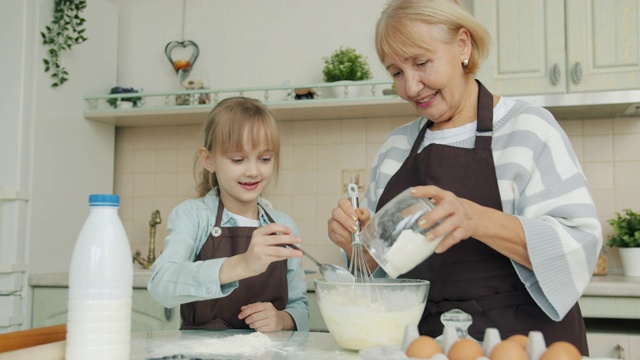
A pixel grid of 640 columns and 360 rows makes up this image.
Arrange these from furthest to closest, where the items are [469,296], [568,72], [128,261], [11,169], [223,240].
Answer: [11,169], [568,72], [223,240], [469,296], [128,261]

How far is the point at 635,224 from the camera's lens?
7.13 feet

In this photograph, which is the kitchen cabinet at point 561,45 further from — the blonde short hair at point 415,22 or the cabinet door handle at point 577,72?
the blonde short hair at point 415,22

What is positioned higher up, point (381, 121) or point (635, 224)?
point (381, 121)

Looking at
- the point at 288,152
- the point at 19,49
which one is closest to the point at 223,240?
the point at 288,152

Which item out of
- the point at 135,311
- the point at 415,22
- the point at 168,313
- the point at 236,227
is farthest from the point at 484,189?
the point at 135,311

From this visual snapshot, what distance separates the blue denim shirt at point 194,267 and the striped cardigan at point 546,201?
0.53 meters

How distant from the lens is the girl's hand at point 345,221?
1.07 meters

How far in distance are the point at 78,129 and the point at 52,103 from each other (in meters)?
0.19

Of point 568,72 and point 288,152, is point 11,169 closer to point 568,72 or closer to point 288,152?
point 288,152

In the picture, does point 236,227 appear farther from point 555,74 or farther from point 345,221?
point 555,74

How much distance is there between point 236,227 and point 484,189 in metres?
0.61

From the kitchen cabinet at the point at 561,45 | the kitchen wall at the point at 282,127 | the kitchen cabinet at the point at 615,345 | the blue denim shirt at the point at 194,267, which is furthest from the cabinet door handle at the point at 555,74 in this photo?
the blue denim shirt at the point at 194,267

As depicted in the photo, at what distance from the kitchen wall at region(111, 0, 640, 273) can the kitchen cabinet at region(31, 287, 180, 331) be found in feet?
1.70

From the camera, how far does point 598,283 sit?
1.87 metres
